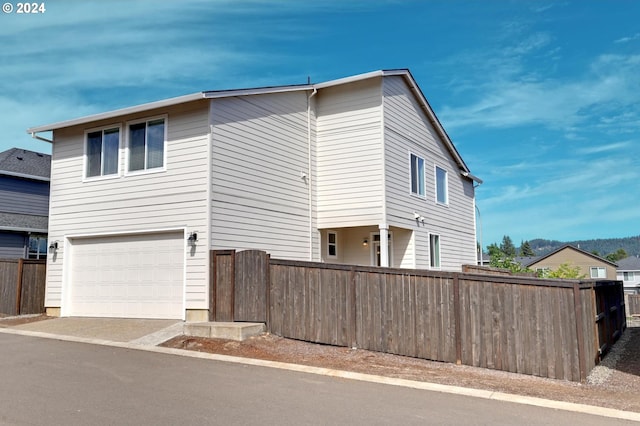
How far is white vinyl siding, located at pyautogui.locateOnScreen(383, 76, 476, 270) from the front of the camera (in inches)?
632

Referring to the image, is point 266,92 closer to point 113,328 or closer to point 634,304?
point 113,328

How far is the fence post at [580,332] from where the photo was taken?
8.10 meters

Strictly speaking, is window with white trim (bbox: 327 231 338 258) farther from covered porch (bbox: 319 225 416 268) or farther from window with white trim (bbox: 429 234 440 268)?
window with white trim (bbox: 429 234 440 268)

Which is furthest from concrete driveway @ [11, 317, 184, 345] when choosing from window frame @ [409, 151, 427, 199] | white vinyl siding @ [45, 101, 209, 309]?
window frame @ [409, 151, 427, 199]

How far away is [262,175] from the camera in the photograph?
14.4 meters

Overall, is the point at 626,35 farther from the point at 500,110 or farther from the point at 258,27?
the point at 258,27

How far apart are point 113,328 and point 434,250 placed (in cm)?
1178

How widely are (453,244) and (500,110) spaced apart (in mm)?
7738

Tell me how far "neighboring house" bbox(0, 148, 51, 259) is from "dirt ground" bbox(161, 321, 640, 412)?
14.3m

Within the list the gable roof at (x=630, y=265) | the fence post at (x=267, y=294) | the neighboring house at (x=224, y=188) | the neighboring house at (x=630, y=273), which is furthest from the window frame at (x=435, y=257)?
the gable roof at (x=630, y=265)

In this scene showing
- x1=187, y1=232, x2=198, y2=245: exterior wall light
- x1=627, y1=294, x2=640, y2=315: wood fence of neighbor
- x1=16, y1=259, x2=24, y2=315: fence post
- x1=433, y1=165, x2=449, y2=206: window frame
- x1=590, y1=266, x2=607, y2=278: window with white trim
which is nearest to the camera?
x1=187, y1=232, x2=198, y2=245: exterior wall light

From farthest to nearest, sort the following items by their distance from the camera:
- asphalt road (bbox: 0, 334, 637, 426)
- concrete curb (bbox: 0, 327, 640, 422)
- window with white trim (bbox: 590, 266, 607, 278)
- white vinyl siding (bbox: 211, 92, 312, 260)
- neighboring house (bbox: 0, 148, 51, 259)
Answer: window with white trim (bbox: 590, 266, 607, 278) → neighboring house (bbox: 0, 148, 51, 259) → white vinyl siding (bbox: 211, 92, 312, 260) → concrete curb (bbox: 0, 327, 640, 422) → asphalt road (bbox: 0, 334, 637, 426)

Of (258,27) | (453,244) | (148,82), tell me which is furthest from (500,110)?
(148,82)

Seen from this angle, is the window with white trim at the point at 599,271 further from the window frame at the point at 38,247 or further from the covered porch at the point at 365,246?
the window frame at the point at 38,247
